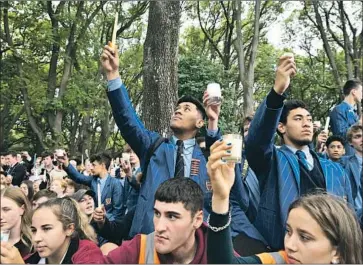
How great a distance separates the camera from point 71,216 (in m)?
3.27

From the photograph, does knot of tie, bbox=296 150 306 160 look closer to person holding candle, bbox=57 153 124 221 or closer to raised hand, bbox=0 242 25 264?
raised hand, bbox=0 242 25 264

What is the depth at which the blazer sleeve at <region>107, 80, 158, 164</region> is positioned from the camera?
3.48m

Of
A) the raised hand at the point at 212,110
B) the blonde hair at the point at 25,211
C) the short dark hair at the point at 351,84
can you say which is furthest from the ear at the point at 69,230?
the short dark hair at the point at 351,84

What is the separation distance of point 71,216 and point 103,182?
324cm

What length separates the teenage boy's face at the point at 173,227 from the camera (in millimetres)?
2486

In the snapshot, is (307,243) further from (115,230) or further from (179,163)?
(115,230)

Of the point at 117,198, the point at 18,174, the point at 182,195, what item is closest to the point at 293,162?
the point at 182,195

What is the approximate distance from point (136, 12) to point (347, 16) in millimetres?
6773

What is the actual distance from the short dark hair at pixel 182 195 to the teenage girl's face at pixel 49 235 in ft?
2.74

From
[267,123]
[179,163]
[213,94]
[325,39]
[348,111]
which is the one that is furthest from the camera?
[325,39]

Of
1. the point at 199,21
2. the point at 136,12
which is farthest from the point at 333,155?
the point at 199,21

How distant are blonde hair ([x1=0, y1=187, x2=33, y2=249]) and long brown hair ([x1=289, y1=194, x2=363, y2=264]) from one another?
1995 mm

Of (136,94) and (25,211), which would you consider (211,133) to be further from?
(136,94)

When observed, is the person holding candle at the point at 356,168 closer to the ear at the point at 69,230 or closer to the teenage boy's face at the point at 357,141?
the teenage boy's face at the point at 357,141
